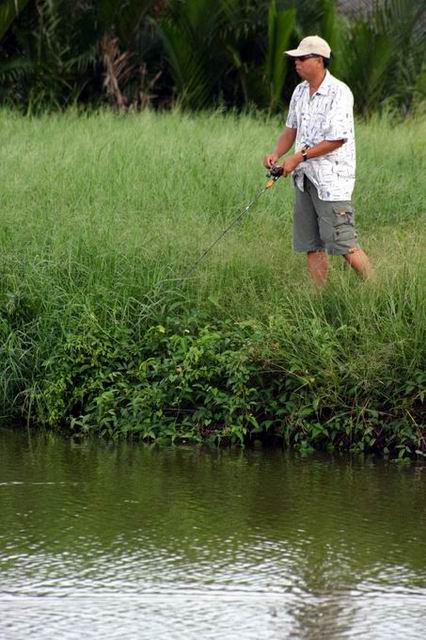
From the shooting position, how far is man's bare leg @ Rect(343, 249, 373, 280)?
Result: 24.0 ft

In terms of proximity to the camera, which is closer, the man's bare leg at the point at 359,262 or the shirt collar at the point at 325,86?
the man's bare leg at the point at 359,262

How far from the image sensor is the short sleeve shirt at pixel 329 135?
7.55 m

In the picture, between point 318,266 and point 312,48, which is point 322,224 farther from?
point 312,48

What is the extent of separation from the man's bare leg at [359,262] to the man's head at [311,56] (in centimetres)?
105

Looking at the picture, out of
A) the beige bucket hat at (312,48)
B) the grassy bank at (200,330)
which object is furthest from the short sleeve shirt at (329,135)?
the grassy bank at (200,330)

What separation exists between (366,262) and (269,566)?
2.99 meters

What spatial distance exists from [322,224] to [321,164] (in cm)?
34

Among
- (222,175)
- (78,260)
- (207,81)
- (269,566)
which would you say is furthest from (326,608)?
(207,81)

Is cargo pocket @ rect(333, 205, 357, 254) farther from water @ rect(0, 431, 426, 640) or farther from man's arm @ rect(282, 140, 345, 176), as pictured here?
water @ rect(0, 431, 426, 640)

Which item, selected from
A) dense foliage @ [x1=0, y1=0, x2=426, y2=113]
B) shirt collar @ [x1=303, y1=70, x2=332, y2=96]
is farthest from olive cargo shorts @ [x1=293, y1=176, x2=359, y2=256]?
dense foliage @ [x1=0, y1=0, x2=426, y2=113]

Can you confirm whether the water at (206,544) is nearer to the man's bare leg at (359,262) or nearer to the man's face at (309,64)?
the man's bare leg at (359,262)

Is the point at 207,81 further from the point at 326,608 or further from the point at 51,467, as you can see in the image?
the point at 326,608

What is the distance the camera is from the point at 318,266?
24.8 ft

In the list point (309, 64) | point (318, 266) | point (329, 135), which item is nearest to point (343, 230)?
point (318, 266)
